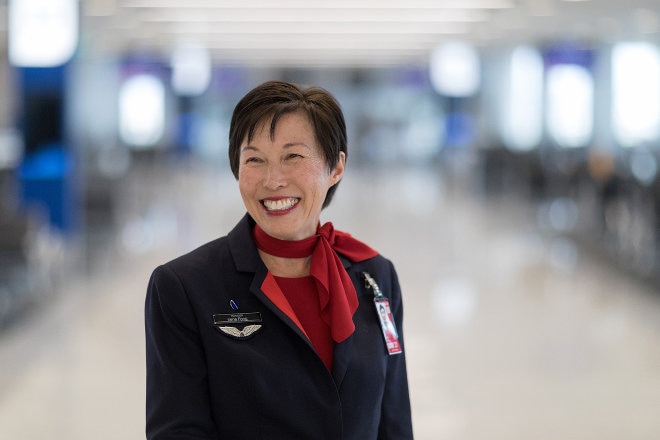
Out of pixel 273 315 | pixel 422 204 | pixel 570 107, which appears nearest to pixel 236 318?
pixel 273 315

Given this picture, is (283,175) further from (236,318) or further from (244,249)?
(236,318)

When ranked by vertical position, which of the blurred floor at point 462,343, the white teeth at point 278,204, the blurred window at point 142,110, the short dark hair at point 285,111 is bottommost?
the blurred floor at point 462,343

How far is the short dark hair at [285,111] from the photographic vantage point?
186 cm

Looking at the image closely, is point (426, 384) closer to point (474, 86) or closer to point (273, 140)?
point (273, 140)

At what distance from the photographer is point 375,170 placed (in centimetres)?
3681

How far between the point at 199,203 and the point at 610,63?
458 inches

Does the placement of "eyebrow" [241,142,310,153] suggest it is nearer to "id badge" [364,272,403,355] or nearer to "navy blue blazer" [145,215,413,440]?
"navy blue blazer" [145,215,413,440]

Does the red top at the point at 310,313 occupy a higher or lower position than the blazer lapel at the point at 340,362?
higher

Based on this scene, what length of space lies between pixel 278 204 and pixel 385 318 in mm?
349

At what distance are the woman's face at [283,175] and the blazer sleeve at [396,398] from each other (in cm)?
32

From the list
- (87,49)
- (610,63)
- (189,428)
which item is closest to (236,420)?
(189,428)

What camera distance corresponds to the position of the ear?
80.2 inches

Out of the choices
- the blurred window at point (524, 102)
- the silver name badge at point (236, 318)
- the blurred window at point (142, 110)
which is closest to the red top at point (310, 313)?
the silver name badge at point (236, 318)

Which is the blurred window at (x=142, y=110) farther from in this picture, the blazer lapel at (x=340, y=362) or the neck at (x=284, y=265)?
the blazer lapel at (x=340, y=362)
